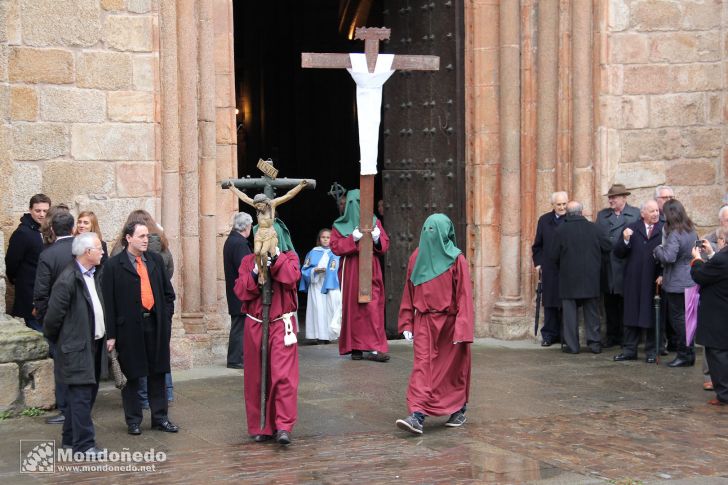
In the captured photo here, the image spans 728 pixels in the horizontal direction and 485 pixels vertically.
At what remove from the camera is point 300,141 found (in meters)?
22.4

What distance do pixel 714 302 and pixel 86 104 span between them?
5.95 meters

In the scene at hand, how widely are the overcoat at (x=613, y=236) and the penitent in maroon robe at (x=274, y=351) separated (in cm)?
517

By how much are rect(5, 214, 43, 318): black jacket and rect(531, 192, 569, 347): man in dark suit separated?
5523mm

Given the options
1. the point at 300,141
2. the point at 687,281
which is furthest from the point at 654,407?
the point at 300,141

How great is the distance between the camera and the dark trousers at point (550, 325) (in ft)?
44.0

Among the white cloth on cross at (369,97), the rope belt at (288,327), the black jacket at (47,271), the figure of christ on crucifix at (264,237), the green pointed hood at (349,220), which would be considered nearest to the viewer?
the figure of christ on crucifix at (264,237)

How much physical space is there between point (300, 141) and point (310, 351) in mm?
9655

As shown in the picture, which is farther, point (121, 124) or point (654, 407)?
point (121, 124)

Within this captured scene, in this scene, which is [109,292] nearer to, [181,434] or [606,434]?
[181,434]

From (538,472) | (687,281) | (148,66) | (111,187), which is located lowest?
(538,472)

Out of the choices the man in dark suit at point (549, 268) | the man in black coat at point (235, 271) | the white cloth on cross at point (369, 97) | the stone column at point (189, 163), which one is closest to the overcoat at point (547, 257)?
the man in dark suit at point (549, 268)

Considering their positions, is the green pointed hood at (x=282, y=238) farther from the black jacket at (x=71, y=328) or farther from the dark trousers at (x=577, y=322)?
the dark trousers at (x=577, y=322)

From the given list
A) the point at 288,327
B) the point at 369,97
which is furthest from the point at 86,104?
the point at 288,327

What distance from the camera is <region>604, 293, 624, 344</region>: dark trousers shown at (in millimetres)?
13477
